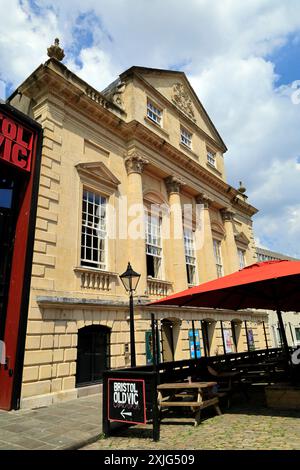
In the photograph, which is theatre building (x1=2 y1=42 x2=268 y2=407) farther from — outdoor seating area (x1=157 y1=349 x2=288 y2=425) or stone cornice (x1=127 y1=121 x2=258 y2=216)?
outdoor seating area (x1=157 y1=349 x2=288 y2=425)

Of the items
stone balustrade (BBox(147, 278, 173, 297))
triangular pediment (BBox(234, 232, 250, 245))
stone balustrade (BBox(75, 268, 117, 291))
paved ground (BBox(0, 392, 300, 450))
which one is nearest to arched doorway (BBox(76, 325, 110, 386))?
stone balustrade (BBox(75, 268, 117, 291))

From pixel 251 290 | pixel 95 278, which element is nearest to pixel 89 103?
pixel 95 278

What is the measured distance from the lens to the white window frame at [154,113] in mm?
17236

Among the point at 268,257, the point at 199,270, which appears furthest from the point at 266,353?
the point at 268,257

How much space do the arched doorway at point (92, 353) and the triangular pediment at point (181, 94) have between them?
12.9 metres

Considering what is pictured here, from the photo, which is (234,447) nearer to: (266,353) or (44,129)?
(266,353)

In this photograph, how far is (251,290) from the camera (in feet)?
28.6

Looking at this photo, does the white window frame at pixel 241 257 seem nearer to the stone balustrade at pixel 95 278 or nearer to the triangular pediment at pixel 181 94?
the triangular pediment at pixel 181 94

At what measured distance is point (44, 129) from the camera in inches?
440

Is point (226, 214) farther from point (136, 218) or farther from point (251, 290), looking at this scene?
point (251, 290)

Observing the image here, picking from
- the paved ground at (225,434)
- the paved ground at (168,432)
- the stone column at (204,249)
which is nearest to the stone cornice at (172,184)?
the stone column at (204,249)

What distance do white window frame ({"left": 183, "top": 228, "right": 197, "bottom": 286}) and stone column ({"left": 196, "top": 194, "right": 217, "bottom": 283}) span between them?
0.31 meters

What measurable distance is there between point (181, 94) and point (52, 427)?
64.9ft

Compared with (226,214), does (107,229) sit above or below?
below
